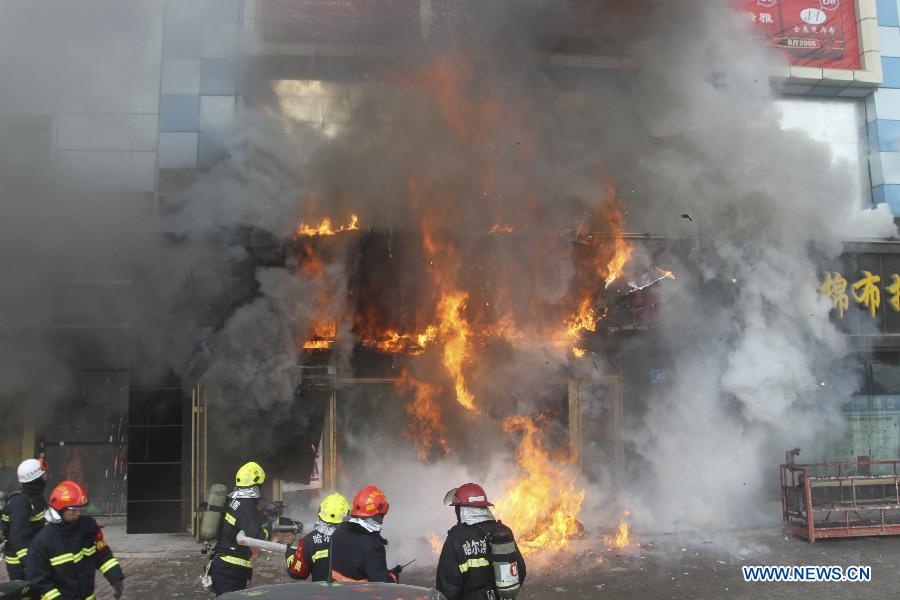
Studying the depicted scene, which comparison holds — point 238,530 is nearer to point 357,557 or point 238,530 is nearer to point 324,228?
point 357,557

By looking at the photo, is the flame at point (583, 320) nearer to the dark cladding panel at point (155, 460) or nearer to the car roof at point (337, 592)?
the dark cladding panel at point (155, 460)

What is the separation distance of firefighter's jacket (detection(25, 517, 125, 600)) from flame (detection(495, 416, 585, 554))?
453 cm

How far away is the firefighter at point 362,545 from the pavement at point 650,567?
9.53ft

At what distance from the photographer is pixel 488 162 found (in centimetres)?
841

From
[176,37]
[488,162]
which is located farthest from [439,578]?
[176,37]

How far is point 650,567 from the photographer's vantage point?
675 cm

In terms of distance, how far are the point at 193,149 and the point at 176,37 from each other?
5.59 ft

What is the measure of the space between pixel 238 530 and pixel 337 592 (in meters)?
1.85

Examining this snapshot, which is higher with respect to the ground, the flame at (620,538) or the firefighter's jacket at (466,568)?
the firefighter's jacket at (466,568)

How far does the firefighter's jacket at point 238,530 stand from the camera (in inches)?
175

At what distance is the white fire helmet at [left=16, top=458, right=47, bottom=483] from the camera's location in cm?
460

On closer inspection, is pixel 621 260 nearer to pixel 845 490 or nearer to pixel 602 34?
pixel 602 34

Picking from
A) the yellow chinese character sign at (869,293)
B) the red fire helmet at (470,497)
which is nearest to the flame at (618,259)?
the yellow chinese character sign at (869,293)
